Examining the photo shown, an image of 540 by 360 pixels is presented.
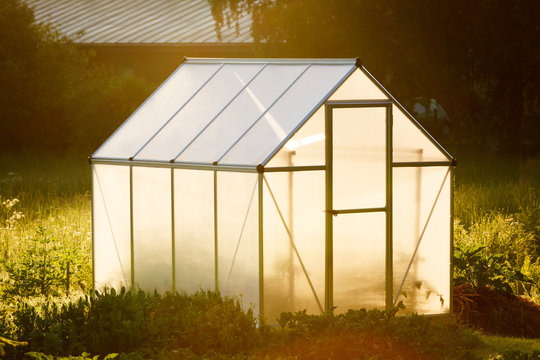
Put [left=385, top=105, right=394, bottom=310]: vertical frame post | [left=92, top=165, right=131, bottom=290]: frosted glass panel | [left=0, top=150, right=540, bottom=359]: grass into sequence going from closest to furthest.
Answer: [left=385, top=105, right=394, bottom=310]: vertical frame post
[left=92, top=165, right=131, bottom=290]: frosted glass panel
[left=0, top=150, right=540, bottom=359]: grass

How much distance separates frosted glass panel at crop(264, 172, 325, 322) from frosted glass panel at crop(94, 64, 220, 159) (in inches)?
88.1

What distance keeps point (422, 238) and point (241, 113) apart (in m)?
2.38

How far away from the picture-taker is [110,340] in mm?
7375

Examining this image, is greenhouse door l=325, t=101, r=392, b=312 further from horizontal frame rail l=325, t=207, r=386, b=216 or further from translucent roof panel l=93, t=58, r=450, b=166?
translucent roof panel l=93, t=58, r=450, b=166

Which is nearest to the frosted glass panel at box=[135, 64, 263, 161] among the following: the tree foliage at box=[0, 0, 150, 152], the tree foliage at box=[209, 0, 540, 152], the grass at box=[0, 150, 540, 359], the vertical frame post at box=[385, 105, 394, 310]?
the vertical frame post at box=[385, 105, 394, 310]

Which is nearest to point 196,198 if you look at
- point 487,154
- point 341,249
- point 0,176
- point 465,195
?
point 341,249

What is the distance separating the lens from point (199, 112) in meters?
10.2

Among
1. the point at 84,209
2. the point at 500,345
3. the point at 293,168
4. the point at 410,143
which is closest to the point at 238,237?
the point at 293,168

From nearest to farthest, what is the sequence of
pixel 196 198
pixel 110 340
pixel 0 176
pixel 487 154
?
pixel 110 340 → pixel 196 198 → pixel 0 176 → pixel 487 154

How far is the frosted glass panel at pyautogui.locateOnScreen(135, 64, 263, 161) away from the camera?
989 cm

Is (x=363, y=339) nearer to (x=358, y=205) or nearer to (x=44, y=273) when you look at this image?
(x=358, y=205)

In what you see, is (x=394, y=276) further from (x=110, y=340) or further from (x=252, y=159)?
(x=110, y=340)

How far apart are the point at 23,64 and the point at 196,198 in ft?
66.5

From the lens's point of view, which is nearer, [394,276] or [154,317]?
[154,317]
